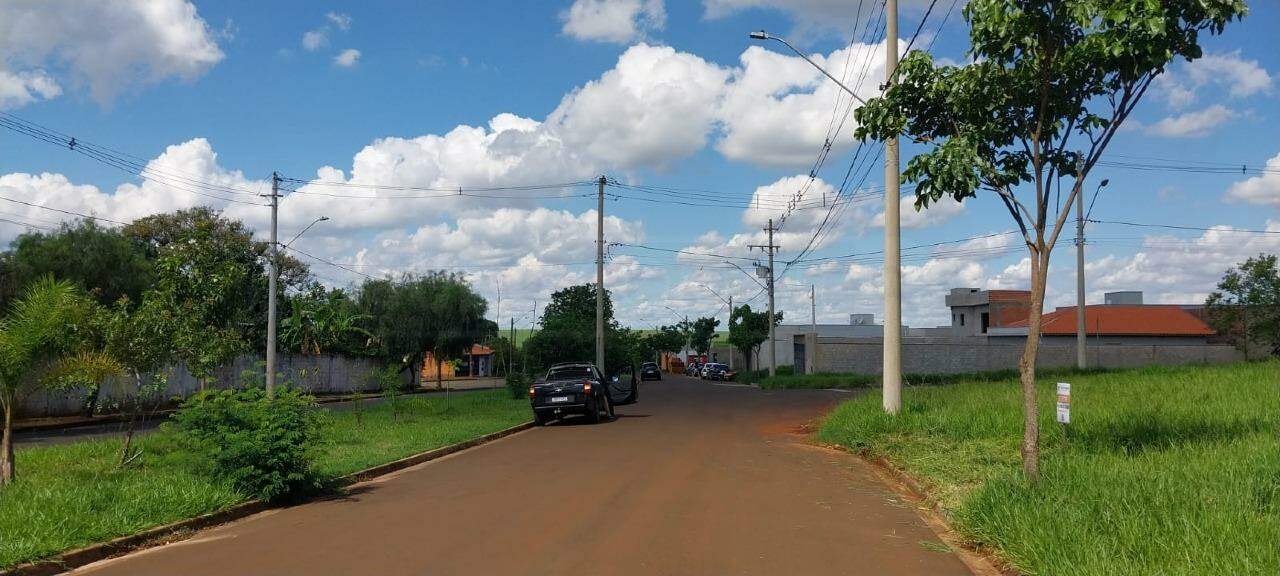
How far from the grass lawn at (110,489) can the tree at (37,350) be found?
3.24 feet

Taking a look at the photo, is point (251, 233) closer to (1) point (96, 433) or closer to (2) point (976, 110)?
(1) point (96, 433)

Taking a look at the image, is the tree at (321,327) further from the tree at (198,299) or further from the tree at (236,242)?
the tree at (198,299)

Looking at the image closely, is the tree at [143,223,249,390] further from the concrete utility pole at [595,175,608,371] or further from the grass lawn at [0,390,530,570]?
the concrete utility pole at [595,175,608,371]

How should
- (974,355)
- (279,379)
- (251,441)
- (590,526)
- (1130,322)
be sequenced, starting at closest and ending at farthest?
1. (590,526)
2. (251,441)
3. (279,379)
4. (974,355)
5. (1130,322)

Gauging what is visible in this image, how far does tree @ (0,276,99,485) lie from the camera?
10281 mm

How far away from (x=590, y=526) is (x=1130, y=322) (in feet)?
214

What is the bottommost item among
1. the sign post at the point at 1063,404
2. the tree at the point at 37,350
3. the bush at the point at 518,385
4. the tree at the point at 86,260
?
the bush at the point at 518,385

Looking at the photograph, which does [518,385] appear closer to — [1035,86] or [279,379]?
[279,379]

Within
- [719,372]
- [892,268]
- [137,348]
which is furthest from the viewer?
[719,372]

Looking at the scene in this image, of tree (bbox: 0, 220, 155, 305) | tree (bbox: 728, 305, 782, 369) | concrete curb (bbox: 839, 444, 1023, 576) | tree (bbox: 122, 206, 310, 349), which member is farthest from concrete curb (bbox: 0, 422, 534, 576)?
tree (bbox: 728, 305, 782, 369)

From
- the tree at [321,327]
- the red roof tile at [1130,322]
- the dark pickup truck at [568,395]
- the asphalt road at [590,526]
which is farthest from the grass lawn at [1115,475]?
the red roof tile at [1130,322]

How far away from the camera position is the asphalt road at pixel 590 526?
7.41 meters

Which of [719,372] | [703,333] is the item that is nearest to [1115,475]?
[719,372]

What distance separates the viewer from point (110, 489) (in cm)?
960
